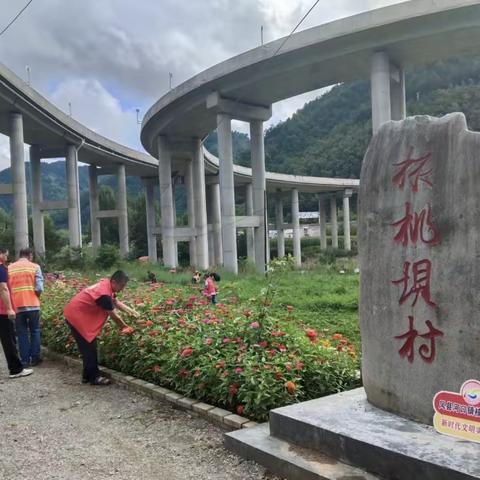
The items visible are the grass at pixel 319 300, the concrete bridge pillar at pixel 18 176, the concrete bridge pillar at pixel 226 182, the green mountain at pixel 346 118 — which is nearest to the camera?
the grass at pixel 319 300

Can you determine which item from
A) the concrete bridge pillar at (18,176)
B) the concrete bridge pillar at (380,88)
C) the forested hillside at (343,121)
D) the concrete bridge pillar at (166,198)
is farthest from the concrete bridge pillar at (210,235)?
the concrete bridge pillar at (380,88)

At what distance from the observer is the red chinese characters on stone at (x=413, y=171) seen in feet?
12.1

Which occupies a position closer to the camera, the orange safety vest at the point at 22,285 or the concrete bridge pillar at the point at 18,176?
the orange safety vest at the point at 22,285

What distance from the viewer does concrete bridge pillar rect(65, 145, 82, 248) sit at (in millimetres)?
29797

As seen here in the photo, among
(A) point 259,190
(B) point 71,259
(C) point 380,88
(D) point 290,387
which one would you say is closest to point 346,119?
(A) point 259,190

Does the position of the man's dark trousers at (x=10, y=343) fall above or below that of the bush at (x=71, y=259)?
below

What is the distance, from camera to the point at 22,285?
7.00 m

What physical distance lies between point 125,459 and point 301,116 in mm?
70003

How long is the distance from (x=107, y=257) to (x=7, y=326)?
625 inches

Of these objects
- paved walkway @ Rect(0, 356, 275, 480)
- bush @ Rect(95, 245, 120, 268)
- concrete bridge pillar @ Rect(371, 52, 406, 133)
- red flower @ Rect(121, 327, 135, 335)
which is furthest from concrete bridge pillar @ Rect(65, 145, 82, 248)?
paved walkway @ Rect(0, 356, 275, 480)

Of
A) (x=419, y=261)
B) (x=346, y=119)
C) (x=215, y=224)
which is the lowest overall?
(x=419, y=261)

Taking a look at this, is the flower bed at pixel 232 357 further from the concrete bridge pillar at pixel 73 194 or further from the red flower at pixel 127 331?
the concrete bridge pillar at pixel 73 194

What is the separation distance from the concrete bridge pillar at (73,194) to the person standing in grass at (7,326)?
23.6m

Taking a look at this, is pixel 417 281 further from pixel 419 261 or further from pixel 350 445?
pixel 350 445
